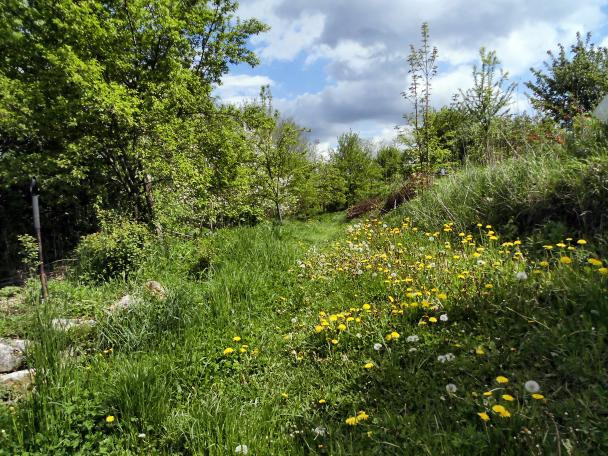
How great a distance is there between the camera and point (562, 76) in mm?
16953

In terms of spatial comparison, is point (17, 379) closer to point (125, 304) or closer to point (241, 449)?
point (125, 304)

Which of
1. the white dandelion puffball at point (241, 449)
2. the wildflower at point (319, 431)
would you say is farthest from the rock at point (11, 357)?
the wildflower at point (319, 431)

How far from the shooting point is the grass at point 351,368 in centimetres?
204

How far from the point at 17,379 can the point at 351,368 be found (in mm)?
3093

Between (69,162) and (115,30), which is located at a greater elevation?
(115,30)

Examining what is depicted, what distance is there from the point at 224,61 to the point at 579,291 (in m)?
10.1

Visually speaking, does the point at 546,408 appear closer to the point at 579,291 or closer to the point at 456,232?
the point at 579,291

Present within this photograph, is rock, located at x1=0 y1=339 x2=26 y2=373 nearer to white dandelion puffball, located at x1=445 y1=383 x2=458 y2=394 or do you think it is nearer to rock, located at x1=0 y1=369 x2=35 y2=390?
rock, located at x1=0 y1=369 x2=35 y2=390

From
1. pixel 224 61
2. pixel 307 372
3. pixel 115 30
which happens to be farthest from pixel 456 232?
pixel 224 61

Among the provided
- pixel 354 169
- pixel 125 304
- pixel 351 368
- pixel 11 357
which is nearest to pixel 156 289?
pixel 125 304

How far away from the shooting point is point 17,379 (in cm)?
325

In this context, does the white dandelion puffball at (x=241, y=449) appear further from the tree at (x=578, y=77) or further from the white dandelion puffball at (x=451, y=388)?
the tree at (x=578, y=77)

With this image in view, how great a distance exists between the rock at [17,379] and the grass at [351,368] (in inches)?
17.4

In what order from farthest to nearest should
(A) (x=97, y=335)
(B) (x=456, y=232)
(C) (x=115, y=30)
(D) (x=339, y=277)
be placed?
1. (C) (x=115, y=30)
2. (B) (x=456, y=232)
3. (D) (x=339, y=277)
4. (A) (x=97, y=335)
